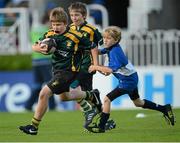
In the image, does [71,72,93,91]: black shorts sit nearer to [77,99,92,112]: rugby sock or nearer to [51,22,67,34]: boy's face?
[77,99,92,112]: rugby sock

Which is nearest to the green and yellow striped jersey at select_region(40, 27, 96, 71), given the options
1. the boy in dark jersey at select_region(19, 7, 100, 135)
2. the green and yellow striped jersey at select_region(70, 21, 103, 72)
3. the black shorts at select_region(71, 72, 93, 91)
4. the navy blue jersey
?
the boy in dark jersey at select_region(19, 7, 100, 135)

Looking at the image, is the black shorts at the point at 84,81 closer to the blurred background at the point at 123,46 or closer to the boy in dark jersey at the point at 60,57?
the boy in dark jersey at the point at 60,57

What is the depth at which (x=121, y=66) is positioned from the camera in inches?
617

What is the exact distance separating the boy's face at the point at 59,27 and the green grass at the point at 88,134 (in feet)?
4.95

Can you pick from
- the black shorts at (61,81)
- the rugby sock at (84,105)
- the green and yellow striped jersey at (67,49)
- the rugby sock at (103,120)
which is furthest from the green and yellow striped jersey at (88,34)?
the rugby sock at (103,120)

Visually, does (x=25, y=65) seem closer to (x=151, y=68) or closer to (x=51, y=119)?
(x=151, y=68)

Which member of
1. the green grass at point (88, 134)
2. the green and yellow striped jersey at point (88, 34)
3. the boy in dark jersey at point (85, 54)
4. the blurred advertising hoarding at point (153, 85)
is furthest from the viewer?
the blurred advertising hoarding at point (153, 85)

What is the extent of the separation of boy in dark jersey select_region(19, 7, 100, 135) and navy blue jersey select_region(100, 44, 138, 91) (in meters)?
0.40

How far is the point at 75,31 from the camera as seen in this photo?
15.4 m

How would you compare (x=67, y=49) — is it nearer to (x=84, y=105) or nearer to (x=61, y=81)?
(x=61, y=81)

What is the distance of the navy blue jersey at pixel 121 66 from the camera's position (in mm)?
15578

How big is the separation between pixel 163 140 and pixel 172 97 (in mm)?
9233

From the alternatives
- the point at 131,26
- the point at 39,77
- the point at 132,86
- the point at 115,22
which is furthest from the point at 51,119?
the point at 115,22

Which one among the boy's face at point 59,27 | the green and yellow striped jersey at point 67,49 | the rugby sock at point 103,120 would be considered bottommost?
the rugby sock at point 103,120
